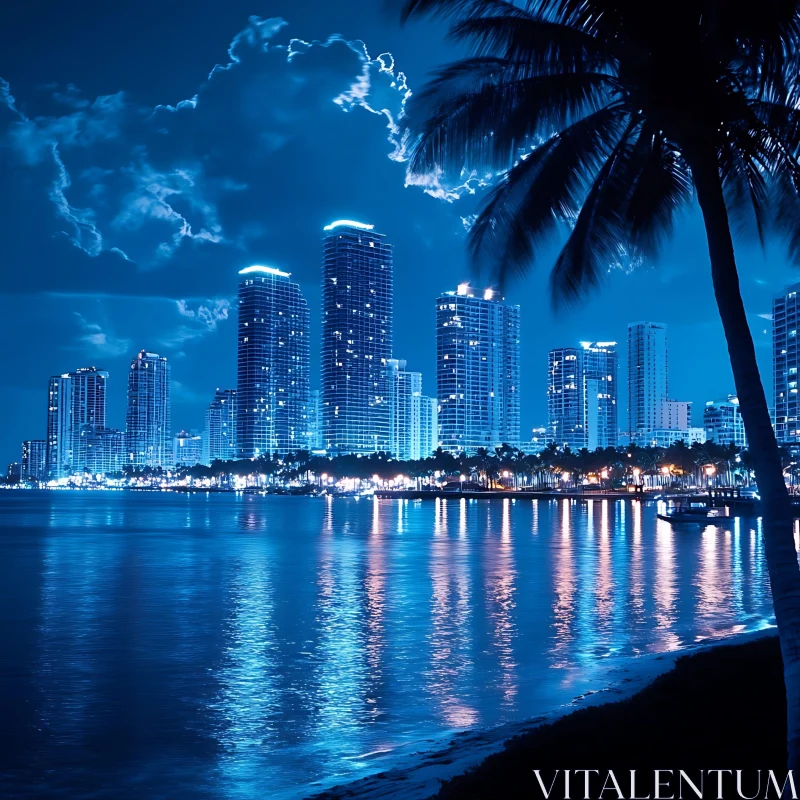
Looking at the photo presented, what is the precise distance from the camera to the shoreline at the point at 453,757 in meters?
9.17

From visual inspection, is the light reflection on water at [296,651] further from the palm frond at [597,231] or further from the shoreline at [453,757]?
the palm frond at [597,231]

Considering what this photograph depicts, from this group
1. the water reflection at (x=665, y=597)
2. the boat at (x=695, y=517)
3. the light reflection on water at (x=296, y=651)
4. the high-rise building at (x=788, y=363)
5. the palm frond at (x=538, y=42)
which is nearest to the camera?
the palm frond at (x=538, y=42)

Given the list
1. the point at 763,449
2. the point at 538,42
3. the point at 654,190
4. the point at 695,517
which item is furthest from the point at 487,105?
the point at 695,517

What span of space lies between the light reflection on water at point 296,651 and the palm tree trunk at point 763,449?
6086mm

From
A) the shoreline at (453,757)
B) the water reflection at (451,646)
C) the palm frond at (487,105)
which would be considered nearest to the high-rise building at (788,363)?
the water reflection at (451,646)

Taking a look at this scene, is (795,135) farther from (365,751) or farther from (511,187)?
(365,751)

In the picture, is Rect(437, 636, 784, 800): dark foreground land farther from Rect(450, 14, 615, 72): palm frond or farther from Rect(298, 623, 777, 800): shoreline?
Rect(450, 14, 615, 72): palm frond

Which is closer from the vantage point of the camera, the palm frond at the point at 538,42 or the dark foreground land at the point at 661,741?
the dark foreground land at the point at 661,741

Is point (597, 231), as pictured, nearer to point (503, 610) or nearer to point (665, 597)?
point (503, 610)

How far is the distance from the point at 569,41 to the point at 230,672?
1310cm

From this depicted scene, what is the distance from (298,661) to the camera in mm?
18297

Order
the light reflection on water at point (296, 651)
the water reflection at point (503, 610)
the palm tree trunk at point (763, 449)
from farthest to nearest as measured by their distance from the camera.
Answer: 1. the water reflection at point (503, 610)
2. the light reflection on water at point (296, 651)
3. the palm tree trunk at point (763, 449)

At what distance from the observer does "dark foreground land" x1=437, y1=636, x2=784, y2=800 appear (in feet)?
24.8

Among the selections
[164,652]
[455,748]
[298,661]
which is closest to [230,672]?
[298,661]
